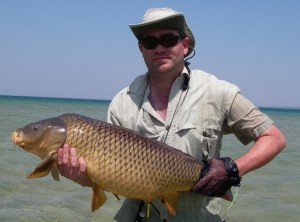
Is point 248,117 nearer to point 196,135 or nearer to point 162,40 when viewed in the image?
point 196,135

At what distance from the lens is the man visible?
3.69m

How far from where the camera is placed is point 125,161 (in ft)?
11.5

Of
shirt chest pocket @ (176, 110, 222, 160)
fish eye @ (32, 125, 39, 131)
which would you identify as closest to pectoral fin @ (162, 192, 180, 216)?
shirt chest pocket @ (176, 110, 222, 160)

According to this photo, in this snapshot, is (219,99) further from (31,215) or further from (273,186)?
(273,186)

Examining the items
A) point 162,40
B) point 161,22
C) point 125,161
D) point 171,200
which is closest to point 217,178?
point 171,200

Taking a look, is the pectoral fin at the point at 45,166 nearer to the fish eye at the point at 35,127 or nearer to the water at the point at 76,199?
the fish eye at the point at 35,127

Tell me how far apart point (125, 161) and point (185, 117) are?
0.64 metres

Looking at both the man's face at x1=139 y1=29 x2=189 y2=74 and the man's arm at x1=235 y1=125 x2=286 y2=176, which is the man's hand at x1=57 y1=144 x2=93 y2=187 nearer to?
the man's face at x1=139 y1=29 x2=189 y2=74

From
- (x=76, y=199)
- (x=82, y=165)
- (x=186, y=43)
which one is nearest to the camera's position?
(x=82, y=165)

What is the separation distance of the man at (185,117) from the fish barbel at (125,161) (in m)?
0.13

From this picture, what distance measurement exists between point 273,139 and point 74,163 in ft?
5.13

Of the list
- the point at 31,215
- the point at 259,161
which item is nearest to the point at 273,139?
the point at 259,161

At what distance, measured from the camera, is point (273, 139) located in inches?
147

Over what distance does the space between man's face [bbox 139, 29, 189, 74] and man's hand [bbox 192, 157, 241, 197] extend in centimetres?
84
